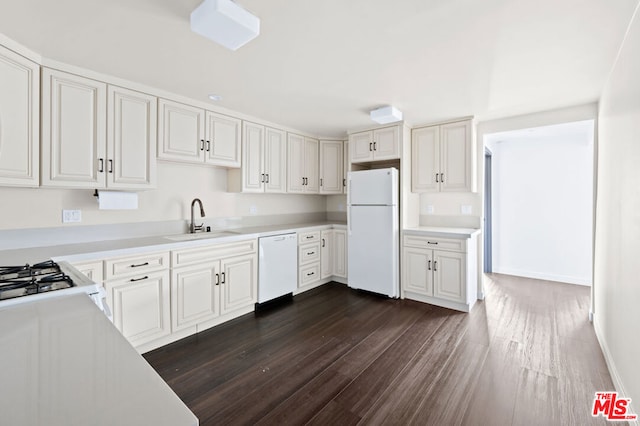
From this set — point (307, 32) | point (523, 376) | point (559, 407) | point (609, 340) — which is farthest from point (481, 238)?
point (307, 32)

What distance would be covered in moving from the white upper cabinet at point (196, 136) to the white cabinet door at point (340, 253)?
177 cm

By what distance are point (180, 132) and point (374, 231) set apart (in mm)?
2483

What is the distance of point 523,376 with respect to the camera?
2.10 m

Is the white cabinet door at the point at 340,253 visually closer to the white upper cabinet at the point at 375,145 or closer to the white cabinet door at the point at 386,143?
the white upper cabinet at the point at 375,145

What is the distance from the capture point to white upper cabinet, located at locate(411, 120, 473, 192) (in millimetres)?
3497

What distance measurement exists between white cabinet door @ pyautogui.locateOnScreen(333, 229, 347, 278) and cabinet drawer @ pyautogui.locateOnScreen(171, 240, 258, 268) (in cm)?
143

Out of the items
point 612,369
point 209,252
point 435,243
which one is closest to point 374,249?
point 435,243

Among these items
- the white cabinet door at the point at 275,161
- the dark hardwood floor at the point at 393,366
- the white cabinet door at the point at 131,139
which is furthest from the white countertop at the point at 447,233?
the white cabinet door at the point at 131,139

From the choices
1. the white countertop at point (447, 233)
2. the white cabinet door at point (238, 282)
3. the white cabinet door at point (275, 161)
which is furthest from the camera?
the white cabinet door at point (275, 161)

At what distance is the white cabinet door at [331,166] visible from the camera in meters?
4.51

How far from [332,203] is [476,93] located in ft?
9.14

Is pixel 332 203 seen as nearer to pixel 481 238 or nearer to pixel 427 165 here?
pixel 427 165

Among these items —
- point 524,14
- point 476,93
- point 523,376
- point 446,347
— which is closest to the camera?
point 524,14
